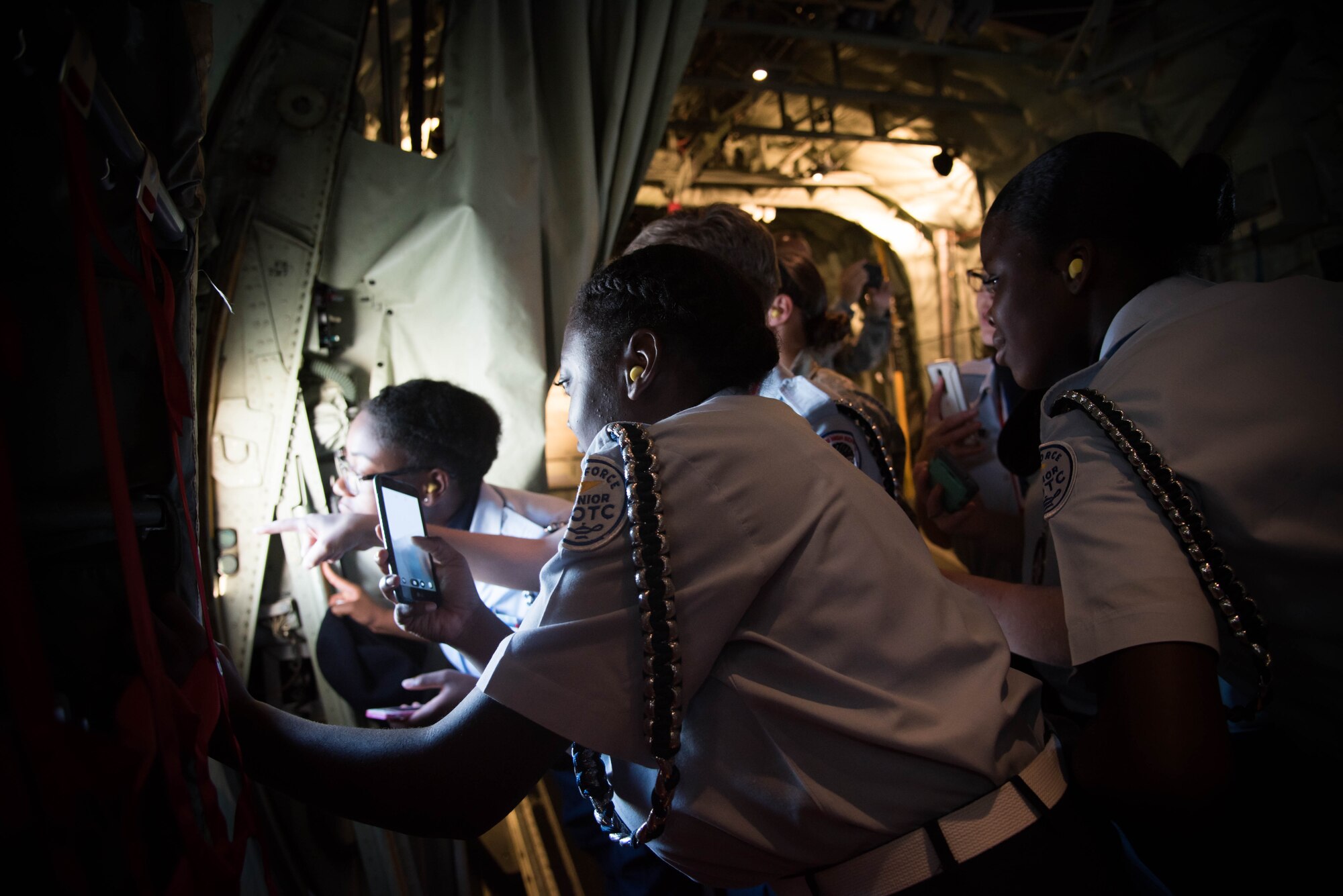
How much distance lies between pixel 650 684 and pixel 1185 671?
57 cm

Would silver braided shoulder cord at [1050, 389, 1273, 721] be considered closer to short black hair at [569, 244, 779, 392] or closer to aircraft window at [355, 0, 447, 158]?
short black hair at [569, 244, 779, 392]

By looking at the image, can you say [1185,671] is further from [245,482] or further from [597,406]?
[245,482]

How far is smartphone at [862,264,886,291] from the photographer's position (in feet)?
13.5

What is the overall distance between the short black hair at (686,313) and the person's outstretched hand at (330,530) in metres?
0.99

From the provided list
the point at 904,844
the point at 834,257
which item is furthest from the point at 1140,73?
the point at 904,844

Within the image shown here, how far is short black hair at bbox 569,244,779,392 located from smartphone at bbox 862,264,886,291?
10.8 feet

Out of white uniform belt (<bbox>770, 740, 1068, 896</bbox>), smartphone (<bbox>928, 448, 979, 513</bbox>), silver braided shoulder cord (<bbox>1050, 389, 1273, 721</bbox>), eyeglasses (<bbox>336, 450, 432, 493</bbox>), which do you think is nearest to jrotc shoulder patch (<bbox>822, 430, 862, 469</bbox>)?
smartphone (<bbox>928, 448, 979, 513</bbox>)

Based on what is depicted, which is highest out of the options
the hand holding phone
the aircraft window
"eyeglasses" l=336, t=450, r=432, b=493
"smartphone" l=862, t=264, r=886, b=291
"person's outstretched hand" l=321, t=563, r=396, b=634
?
the aircraft window

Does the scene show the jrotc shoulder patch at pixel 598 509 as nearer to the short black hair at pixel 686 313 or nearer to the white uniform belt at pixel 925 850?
the short black hair at pixel 686 313

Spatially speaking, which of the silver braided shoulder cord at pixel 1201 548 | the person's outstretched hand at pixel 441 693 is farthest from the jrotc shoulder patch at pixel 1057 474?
the person's outstretched hand at pixel 441 693

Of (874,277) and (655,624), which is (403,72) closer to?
(655,624)

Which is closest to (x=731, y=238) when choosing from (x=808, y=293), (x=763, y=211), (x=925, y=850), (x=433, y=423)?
(x=808, y=293)

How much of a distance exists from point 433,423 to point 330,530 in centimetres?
36

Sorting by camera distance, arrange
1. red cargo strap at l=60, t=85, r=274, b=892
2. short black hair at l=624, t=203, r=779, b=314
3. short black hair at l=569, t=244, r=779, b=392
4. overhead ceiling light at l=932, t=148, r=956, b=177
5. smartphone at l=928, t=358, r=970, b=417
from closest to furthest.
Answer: red cargo strap at l=60, t=85, r=274, b=892 < short black hair at l=569, t=244, r=779, b=392 < short black hair at l=624, t=203, r=779, b=314 < smartphone at l=928, t=358, r=970, b=417 < overhead ceiling light at l=932, t=148, r=956, b=177
